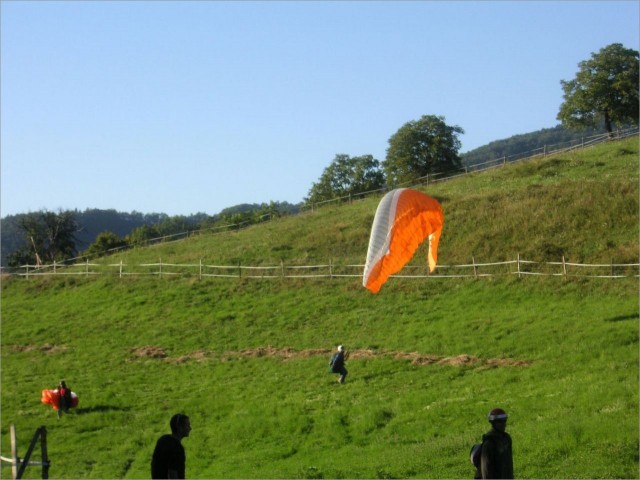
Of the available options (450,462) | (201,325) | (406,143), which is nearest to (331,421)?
(450,462)

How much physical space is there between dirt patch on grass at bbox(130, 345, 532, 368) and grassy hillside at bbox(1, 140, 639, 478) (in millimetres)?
122

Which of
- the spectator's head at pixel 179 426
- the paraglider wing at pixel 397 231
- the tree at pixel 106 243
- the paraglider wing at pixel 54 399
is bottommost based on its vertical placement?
the paraglider wing at pixel 54 399

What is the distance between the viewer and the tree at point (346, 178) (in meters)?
121

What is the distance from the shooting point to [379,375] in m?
29.9

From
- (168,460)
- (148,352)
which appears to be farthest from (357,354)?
(168,460)

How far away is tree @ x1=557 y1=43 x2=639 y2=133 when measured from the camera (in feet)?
267

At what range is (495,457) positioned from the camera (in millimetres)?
10234

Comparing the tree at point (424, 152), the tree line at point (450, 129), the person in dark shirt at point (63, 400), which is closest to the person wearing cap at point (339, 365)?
the person in dark shirt at point (63, 400)

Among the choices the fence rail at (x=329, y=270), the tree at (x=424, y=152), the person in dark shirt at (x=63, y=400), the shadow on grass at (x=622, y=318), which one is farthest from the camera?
the tree at (x=424, y=152)

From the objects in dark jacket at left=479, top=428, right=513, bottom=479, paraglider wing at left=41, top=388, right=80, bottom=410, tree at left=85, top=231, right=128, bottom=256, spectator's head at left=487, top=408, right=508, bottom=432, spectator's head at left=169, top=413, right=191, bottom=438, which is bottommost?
paraglider wing at left=41, top=388, right=80, bottom=410

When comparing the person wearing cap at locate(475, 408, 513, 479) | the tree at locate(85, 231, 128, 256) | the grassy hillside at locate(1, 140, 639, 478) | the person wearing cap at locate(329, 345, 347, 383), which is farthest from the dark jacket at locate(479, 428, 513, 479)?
the tree at locate(85, 231, 128, 256)

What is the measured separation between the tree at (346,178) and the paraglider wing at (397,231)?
97.9m

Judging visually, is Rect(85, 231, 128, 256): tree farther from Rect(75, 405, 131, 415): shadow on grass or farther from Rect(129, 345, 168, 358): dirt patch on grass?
Rect(75, 405, 131, 415): shadow on grass

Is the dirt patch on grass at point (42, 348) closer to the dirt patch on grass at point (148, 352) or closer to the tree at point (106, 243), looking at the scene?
the dirt patch on grass at point (148, 352)
